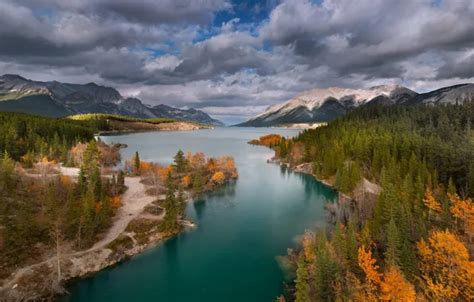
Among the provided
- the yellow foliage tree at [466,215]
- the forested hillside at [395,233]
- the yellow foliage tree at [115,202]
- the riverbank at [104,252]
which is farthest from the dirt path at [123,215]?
the yellow foliage tree at [466,215]

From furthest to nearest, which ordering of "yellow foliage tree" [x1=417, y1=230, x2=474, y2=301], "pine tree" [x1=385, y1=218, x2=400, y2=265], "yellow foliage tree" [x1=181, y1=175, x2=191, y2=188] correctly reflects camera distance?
"yellow foliage tree" [x1=181, y1=175, x2=191, y2=188]
"pine tree" [x1=385, y1=218, x2=400, y2=265]
"yellow foliage tree" [x1=417, y1=230, x2=474, y2=301]

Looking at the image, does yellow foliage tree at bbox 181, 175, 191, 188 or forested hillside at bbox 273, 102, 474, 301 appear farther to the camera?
yellow foliage tree at bbox 181, 175, 191, 188

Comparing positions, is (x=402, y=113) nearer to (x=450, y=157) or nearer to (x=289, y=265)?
(x=450, y=157)

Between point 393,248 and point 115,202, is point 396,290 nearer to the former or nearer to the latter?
point 393,248

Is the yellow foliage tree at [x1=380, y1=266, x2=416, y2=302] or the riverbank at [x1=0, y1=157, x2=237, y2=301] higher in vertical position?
the yellow foliage tree at [x1=380, y1=266, x2=416, y2=302]

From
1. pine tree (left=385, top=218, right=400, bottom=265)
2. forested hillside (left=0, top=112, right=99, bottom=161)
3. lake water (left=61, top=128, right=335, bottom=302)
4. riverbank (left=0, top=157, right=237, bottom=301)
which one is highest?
forested hillside (left=0, top=112, right=99, bottom=161)

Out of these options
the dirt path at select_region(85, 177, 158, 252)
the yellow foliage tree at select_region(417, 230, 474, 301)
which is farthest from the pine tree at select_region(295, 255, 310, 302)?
the dirt path at select_region(85, 177, 158, 252)

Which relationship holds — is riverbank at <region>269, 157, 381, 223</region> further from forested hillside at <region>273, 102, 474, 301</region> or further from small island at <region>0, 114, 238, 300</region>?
small island at <region>0, 114, 238, 300</region>

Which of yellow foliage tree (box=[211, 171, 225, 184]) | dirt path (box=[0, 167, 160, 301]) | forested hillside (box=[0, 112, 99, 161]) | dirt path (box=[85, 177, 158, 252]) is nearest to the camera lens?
dirt path (box=[0, 167, 160, 301])
